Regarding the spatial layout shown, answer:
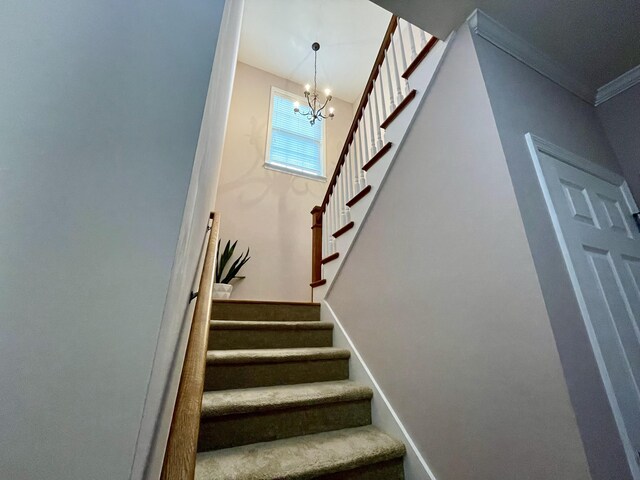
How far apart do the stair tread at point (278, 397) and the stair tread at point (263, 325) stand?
1.31ft

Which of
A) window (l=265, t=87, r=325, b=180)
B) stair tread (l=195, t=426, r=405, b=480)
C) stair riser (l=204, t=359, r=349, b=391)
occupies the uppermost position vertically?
window (l=265, t=87, r=325, b=180)

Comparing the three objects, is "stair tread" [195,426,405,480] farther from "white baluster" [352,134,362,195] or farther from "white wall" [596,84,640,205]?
"white wall" [596,84,640,205]

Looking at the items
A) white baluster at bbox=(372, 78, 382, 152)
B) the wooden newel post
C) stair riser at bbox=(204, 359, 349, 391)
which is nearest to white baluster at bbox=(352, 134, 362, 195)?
white baluster at bbox=(372, 78, 382, 152)

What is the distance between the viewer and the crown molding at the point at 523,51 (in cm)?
134

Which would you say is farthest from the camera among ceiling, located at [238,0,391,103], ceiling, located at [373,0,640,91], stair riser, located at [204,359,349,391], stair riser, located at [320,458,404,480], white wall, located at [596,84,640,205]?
ceiling, located at [238,0,391,103]

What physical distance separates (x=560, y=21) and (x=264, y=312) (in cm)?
247

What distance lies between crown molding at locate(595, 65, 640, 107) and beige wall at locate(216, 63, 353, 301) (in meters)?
2.87

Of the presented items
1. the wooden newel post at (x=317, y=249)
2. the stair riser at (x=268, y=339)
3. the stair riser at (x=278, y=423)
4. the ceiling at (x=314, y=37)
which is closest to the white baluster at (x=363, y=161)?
the wooden newel post at (x=317, y=249)

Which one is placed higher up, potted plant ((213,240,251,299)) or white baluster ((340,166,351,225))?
white baluster ((340,166,351,225))

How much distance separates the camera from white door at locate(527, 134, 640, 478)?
96 cm

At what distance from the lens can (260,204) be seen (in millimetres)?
3564

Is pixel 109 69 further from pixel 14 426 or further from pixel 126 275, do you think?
pixel 14 426

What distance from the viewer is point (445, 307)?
4.17 ft

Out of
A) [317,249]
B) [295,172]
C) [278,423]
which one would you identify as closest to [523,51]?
[317,249]
